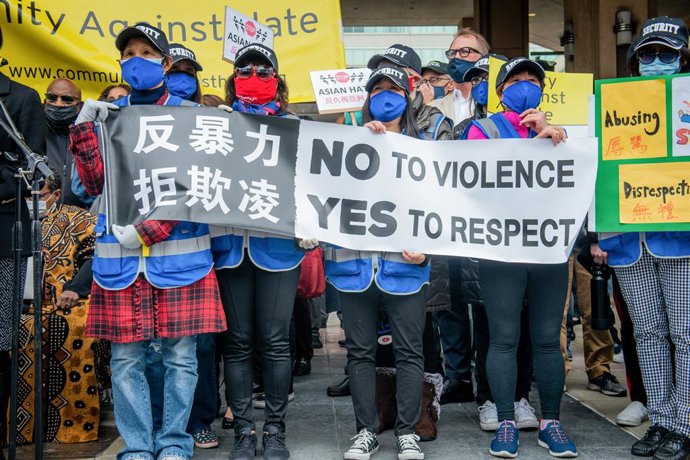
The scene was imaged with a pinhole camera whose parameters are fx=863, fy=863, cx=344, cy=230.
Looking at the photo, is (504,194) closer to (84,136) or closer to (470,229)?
(470,229)

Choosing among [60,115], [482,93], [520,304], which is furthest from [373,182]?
[60,115]

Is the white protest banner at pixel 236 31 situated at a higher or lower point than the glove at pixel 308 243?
higher

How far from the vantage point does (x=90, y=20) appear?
637cm

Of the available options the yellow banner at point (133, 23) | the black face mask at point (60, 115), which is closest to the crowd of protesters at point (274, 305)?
the black face mask at point (60, 115)

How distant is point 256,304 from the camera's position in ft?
15.0

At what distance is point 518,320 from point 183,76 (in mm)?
2385

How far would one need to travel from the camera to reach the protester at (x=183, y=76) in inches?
199

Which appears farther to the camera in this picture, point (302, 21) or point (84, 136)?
point (302, 21)

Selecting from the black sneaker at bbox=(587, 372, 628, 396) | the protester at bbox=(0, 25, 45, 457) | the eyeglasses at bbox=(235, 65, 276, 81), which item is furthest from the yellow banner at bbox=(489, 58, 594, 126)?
the protester at bbox=(0, 25, 45, 457)

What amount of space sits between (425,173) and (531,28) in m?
14.5

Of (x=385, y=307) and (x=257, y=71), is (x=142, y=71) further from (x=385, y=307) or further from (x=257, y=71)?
(x=385, y=307)

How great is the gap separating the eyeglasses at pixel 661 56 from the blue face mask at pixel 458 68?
4.62 feet

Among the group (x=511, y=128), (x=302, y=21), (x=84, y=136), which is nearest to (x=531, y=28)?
(x=302, y=21)

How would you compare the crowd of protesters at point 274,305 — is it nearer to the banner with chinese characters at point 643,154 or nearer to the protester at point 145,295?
the protester at point 145,295
